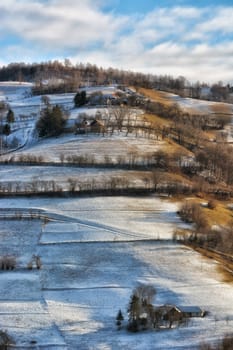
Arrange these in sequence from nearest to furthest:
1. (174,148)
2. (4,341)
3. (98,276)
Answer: (4,341) < (98,276) < (174,148)

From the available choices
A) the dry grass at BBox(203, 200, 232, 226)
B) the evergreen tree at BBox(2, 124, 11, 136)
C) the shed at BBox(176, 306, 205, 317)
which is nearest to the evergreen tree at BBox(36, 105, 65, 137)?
the evergreen tree at BBox(2, 124, 11, 136)

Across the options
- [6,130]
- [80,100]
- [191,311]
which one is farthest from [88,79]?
[191,311]

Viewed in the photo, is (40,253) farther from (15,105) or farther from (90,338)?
(15,105)

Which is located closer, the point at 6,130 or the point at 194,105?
the point at 6,130

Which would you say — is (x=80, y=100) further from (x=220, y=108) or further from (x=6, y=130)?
(x=220, y=108)

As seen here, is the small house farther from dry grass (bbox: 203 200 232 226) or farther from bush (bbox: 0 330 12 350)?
bush (bbox: 0 330 12 350)

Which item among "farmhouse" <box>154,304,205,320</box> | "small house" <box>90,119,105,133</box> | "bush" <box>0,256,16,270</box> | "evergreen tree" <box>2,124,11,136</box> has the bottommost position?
"farmhouse" <box>154,304,205,320</box>

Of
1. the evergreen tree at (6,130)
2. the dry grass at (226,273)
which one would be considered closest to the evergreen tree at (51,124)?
the evergreen tree at (6,130)
